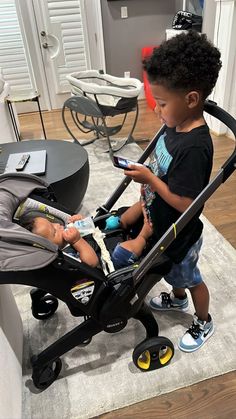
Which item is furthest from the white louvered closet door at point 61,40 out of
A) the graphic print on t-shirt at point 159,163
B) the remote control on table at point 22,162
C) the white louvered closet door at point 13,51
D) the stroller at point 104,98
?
the graphic print on t-shirt at point 159,163

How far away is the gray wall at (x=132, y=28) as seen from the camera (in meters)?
3.93

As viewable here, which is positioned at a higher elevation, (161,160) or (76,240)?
(161,160)

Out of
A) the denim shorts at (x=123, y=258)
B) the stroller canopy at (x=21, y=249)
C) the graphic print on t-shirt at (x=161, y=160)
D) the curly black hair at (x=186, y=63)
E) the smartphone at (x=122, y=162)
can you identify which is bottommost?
the denim shorts at (x=123, y=258)

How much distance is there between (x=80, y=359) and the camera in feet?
4.12

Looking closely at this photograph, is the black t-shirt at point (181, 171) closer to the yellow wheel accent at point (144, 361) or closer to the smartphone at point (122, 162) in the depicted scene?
the smartphone at point (122, 162)

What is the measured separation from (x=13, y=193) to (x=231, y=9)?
2.60 meters

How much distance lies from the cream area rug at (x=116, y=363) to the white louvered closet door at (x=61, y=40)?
11.3 feet

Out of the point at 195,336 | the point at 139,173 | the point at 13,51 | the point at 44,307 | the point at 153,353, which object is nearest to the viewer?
the point at 139,173

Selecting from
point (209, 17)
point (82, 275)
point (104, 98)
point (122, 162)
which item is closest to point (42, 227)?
point (82, 275)

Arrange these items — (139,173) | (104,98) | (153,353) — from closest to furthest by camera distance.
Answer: (139,173)
(153,353)
(104,98)

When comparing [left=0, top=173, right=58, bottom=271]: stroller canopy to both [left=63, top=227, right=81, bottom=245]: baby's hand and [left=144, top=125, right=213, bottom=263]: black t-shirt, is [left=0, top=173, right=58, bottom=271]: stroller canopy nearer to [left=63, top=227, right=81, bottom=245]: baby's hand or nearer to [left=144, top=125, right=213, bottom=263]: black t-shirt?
[left=63, top=227, right=81, bottom=245]: baby's hand

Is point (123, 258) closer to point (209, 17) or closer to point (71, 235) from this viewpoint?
point (71, 235)

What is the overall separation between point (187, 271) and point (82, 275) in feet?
1.32

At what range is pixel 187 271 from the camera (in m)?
1.11
